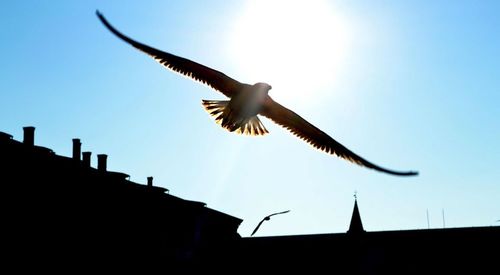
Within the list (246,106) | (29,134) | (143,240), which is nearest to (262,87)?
(246,106)

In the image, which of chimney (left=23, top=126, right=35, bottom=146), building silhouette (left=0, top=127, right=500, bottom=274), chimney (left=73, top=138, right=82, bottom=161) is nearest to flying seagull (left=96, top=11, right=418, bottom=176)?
building silhouette (left=0, top=127, right=500, bottom=274)

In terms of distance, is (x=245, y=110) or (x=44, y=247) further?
(x=44, y=247)

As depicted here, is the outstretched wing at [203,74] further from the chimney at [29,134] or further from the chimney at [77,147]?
the chimney at [77,147]

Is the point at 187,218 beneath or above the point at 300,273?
above

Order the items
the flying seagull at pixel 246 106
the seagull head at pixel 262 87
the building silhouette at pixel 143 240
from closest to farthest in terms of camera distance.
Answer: the flying seagull at pixel 246 106 < the seagull head at pixel 262 87 < the building silhouette at pixel 143 240

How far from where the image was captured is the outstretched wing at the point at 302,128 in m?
8.25

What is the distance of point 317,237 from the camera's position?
17.3 m

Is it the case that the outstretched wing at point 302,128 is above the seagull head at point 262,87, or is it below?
below

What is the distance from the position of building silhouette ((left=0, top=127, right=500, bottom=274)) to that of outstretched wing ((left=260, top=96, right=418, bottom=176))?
314 inches

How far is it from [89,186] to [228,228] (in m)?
7.27

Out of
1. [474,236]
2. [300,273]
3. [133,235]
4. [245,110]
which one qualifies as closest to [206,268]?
[133,235]

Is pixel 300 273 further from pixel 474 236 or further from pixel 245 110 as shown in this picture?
pixel 245 110

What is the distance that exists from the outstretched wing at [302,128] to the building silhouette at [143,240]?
7.98m

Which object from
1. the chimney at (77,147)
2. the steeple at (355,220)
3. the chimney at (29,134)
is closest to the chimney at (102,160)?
the chimney at (77,147)
